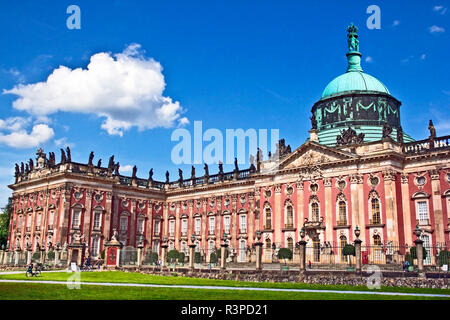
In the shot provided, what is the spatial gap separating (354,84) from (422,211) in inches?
769

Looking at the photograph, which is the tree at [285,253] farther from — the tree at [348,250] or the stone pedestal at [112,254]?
the stone pedestal at [112,254]

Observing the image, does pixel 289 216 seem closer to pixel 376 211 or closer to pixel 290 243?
pixel 290 243

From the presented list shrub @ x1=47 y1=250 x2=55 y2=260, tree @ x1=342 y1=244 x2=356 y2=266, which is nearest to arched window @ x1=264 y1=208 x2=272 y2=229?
tree @ x1=342 y1=244 x2=356 y2=266

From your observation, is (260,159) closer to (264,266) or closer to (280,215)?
(280,215)

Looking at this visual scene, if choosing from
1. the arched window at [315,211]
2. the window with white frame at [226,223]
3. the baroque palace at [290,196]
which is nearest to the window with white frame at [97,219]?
the baroque palace at [290,196]

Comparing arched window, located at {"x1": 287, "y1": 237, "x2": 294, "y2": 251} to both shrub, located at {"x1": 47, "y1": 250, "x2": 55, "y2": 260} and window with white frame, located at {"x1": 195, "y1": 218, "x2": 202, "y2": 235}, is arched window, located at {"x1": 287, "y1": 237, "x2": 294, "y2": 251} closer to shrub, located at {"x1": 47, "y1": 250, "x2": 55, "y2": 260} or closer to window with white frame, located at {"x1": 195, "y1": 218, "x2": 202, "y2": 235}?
window with white frame, located at {"x1": 195, "y1": 218, "x2": 202, "y2": 235}

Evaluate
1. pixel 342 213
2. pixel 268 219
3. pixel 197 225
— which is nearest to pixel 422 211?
pixel 342 213

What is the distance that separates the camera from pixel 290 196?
56250 mm

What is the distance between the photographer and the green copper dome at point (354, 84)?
60.0m

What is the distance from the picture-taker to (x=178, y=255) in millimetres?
63250

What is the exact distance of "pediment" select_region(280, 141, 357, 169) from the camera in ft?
172

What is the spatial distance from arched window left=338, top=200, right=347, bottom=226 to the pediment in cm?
488

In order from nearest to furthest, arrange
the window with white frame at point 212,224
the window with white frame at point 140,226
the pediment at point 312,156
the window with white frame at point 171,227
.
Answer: the pediment at point 312,156 → the window with white frame at point 212,224 → the window with white frame at point 140,226 → the window with white frame at point 171,227

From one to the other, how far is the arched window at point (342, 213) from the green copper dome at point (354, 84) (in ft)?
53.1
